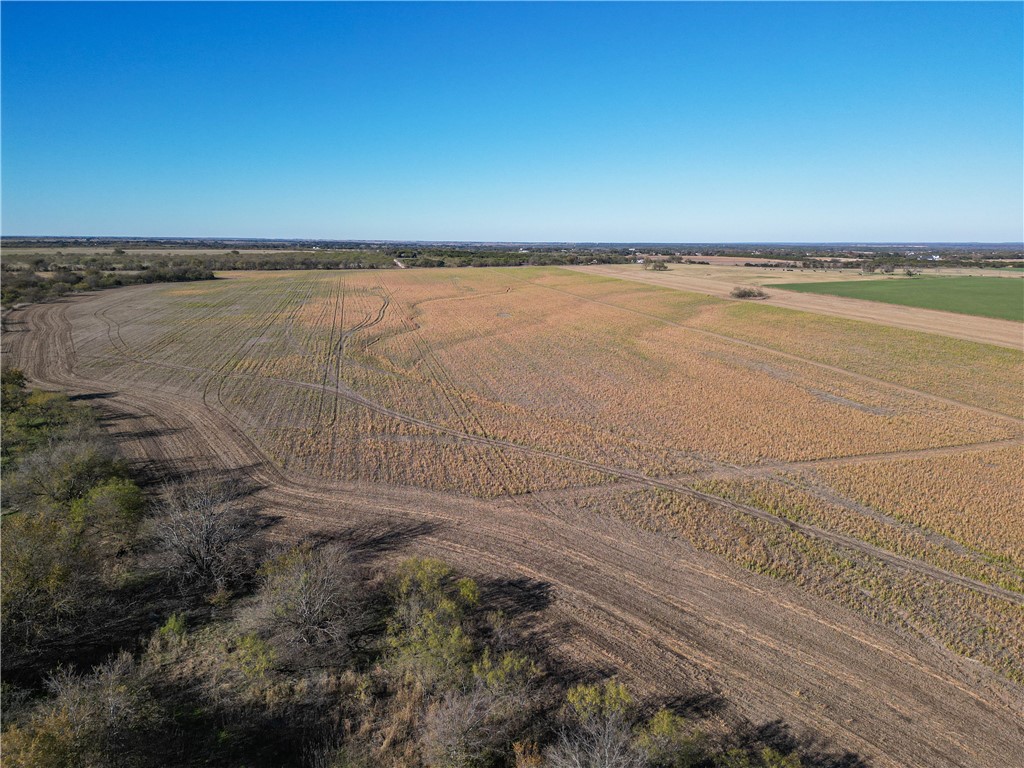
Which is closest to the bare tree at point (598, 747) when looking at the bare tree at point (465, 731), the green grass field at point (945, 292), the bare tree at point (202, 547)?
the bare tree at point (465, 731)

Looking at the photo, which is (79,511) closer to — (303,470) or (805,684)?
(303,470)

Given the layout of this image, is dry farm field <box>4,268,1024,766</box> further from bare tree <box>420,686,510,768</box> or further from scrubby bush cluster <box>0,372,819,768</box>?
bare tree <box>420,686,510,768</box>

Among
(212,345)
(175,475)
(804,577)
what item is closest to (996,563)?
(804,577)

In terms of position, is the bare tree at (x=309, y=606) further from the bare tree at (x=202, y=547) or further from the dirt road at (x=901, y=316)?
the dirt road at (x=901, y=316)

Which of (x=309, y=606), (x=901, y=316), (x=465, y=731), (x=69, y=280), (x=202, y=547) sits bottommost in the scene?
(x=465, y=731)

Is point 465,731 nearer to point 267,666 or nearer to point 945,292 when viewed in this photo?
point 267,666

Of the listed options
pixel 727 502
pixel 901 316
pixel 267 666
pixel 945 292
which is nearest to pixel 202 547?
pixel 267 666

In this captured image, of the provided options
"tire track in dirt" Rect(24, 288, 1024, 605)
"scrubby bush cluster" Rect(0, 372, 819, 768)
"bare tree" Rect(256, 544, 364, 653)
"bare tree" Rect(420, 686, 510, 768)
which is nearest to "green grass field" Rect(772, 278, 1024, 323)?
"tire track in dirt" Rect(24, 288, 1024, 605)
